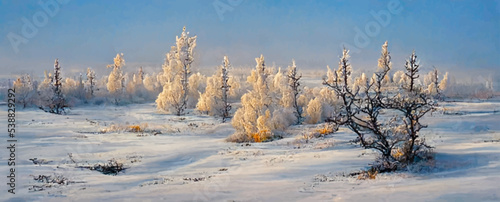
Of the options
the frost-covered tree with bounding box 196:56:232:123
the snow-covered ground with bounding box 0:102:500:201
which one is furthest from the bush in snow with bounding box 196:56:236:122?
the snow-covered ground with bounding box 0:102:500:201

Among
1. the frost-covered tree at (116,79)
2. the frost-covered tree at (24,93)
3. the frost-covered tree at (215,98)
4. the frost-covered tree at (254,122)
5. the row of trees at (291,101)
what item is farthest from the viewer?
the frost-covered tree at (116,79)

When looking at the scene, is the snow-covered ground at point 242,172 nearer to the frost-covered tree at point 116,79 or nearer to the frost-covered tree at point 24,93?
the frost-covered tree at point 24,93

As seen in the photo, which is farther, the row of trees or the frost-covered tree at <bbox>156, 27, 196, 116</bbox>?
the frost-covered tree at <bbox>156, 27, 196, 116</bbox>

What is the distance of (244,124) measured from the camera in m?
24.9

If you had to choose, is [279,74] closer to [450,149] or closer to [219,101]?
[219,101]

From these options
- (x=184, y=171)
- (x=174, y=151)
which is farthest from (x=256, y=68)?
(x=184, y=171)

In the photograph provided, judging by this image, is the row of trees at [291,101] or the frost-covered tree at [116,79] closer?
the row of trees at [291,101]

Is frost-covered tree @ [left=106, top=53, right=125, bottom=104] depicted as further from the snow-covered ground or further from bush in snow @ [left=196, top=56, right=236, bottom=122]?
the snow-covered ground

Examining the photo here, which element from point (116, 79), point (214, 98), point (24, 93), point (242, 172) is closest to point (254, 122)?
point (242, 172)

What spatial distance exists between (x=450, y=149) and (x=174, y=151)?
1169 centimetres

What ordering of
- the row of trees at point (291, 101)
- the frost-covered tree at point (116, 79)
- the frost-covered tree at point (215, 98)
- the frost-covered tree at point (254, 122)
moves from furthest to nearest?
1. the frost-covered tree at point (116, 79)
2. the frost-covered tree at point (215, 98)
3. the frost-covered tree at point (254, 122)
4. the row of trees at point (291, 101)

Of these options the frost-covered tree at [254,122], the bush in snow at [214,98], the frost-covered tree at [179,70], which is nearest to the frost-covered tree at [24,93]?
the frost-covered tree at [179,70]

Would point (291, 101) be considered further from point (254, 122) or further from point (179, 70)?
point (179, 70)

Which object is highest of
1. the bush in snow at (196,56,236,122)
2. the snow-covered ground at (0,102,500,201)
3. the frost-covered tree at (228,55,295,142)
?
the bush in snow at (196,56,236,122)
